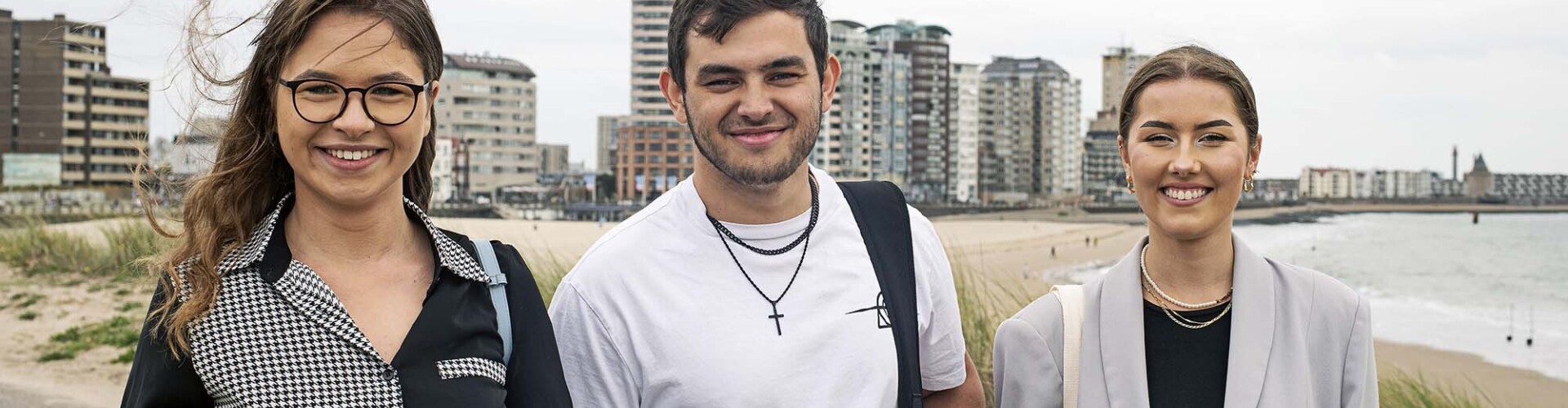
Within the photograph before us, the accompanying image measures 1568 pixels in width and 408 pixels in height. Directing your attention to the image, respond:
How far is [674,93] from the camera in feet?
9.17

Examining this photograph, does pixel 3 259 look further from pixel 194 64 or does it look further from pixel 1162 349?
pixel 1162 349

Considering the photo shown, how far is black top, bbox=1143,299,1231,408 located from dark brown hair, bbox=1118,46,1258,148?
17.2 inches

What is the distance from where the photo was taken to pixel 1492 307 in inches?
1163

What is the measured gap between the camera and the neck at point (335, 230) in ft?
7.22

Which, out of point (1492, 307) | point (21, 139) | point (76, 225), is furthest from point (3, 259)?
point (21, 139)

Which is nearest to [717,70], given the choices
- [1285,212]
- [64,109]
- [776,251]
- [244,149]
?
[776,251]

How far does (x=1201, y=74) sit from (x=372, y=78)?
69.6 inches

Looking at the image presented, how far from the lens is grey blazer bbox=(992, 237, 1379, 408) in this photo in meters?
2.36

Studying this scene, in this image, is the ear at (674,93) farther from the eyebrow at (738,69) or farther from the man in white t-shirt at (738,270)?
the eyebrow at (738,69)

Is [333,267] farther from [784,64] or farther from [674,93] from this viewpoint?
[784,64]

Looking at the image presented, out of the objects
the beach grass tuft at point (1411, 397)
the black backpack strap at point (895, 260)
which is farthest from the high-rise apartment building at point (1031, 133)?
the black backpack strap at point (895, 260)

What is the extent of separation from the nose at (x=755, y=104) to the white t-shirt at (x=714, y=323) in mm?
272

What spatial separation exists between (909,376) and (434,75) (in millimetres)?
1284

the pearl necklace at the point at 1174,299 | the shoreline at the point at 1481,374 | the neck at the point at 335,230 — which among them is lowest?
the shoreline at the point at 1481,374
